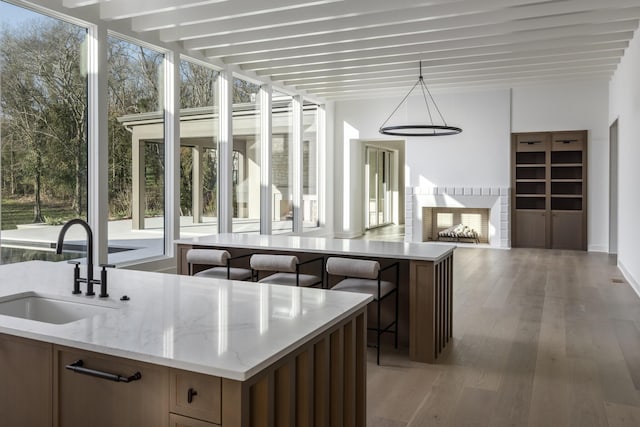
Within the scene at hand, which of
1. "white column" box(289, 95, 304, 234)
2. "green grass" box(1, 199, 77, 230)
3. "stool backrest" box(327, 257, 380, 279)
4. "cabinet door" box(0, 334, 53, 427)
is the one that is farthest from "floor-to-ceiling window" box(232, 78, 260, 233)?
"cabinet door" box(0, 334, 53, 427)

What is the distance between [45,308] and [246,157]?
21.3 feet

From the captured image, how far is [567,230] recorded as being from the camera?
9906 mm

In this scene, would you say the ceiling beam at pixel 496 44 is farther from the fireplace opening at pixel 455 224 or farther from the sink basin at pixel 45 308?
the sink basin at pixel 45 308

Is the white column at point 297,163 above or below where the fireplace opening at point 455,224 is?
above

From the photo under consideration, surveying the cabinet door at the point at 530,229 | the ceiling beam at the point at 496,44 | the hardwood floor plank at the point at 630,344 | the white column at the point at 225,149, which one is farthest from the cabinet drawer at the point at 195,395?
the cabinet door at the point at 530,229

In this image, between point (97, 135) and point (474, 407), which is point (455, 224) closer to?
point (97, 135)

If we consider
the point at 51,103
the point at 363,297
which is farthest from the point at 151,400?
the point at 51,103

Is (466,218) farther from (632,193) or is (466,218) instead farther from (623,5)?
(623,5)

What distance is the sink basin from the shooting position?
2188 millimetres

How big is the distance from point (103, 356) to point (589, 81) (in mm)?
9954

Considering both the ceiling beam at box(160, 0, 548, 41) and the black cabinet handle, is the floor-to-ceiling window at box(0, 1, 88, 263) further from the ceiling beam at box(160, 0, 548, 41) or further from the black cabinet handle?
the black cabinet handle

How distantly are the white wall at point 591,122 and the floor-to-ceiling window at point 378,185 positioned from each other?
14.8 feet

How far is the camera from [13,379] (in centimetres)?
177

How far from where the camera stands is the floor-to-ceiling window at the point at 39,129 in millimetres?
4898
